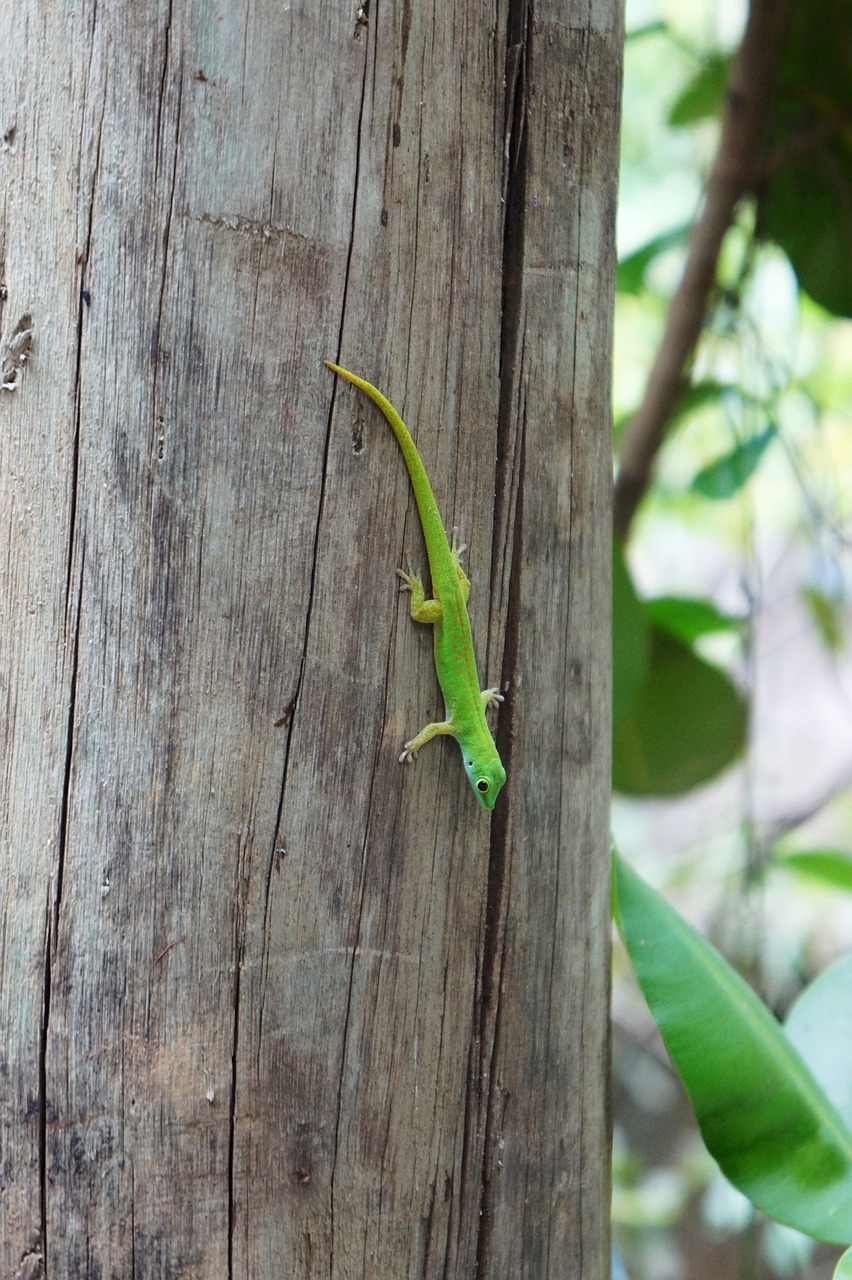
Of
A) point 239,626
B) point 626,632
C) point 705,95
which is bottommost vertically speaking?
point 239,626

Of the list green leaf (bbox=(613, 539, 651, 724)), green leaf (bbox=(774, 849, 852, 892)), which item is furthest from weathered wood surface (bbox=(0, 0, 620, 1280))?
green leaf (bbox=(774, 849, 852, 892))

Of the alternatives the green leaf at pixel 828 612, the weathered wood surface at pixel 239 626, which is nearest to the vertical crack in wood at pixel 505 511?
the weathered wood surface at pixel 239 626

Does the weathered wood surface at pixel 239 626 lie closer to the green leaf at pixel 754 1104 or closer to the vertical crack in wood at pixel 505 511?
the vertical crack in wood at pixel 505 511

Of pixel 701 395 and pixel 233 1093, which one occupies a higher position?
pixel 701 395

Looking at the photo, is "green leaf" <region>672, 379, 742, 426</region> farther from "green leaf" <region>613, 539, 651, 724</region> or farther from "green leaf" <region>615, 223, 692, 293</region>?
"green leaf" <region>613, 539, 651, 724</region>

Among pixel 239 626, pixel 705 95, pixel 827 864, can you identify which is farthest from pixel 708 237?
pixel 239 626

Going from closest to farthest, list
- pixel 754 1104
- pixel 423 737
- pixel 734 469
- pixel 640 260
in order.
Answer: pixel 423 737 < pixel 754 1104 < pixel 734 469 < pixel 640 260

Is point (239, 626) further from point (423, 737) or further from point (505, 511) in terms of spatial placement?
point (505, 511)
